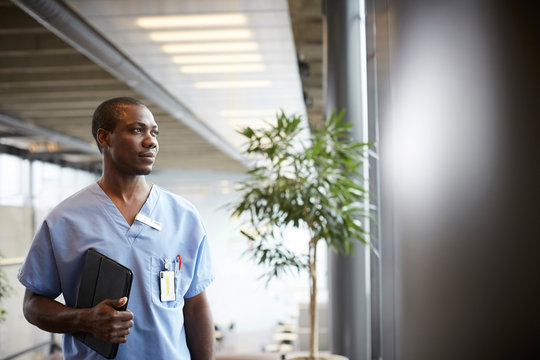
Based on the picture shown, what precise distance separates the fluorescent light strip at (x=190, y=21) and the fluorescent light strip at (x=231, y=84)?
1.96 meters

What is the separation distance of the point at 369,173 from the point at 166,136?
5.90 metres

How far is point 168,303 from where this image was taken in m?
1.48

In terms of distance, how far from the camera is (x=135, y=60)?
6.32 m

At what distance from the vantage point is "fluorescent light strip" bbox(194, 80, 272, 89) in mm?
7319

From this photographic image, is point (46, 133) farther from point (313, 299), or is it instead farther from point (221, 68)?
point (313, 299)

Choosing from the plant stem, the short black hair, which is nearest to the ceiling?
the plant stem

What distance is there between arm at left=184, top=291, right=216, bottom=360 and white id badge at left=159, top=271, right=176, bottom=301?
107 millimetres

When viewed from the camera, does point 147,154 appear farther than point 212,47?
No

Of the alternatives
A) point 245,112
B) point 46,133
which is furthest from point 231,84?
point 46,133

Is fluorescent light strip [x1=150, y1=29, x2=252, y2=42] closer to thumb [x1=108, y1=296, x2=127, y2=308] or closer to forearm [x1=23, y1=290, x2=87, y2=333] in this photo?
forearm [x1=23, y1=290, x2=87, y2=333]

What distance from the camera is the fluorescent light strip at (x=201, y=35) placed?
18.2 feet

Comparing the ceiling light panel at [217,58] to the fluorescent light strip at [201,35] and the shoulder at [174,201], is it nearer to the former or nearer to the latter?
the fluorescent light strip at [201,35]

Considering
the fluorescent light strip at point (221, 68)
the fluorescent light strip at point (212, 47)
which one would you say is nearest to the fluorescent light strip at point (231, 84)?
the fluorescent light strip at point (221, 68)

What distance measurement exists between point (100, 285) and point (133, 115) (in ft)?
1.39
